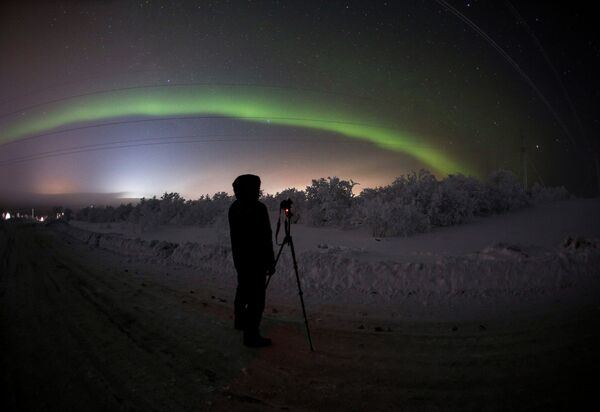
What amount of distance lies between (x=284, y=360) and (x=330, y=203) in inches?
576

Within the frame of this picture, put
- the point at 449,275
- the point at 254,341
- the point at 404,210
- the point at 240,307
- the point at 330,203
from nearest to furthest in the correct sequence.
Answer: the point at 254,341 < the point at 240,307 < the point at 449,275 < the point at 404,210 < the point at 330,203

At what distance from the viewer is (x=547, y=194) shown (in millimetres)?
18734

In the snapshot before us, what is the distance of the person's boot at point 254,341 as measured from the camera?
13.7ft

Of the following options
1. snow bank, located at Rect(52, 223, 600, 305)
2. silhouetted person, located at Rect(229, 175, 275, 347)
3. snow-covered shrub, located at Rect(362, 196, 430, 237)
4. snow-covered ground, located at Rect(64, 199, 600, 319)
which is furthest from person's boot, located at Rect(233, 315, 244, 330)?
snow-covered shrub, located at Rect(362, 196, 430, 237)

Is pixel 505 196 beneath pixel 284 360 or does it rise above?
above

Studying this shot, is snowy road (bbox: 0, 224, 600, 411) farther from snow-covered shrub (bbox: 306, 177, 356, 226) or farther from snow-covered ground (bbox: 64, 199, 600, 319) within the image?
snow-covered shrub (bbox: 306, 177, 356, 226)

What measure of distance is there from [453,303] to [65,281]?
30.6 feet

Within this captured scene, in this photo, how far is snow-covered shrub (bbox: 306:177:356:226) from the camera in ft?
58.6

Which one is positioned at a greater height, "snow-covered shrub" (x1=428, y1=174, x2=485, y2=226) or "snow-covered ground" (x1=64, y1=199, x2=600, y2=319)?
"snow-covered shrub" (x1=428, y1=174, x2=485, y2=226)

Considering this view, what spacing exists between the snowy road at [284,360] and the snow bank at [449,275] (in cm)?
140

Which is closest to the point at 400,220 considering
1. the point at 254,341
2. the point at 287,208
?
the point at 287,208

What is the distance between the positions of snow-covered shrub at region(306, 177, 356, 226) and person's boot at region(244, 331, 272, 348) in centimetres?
1348

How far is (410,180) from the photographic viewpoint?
16.4 meters

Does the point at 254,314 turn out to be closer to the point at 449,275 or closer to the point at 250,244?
Result: the point at 250,244
